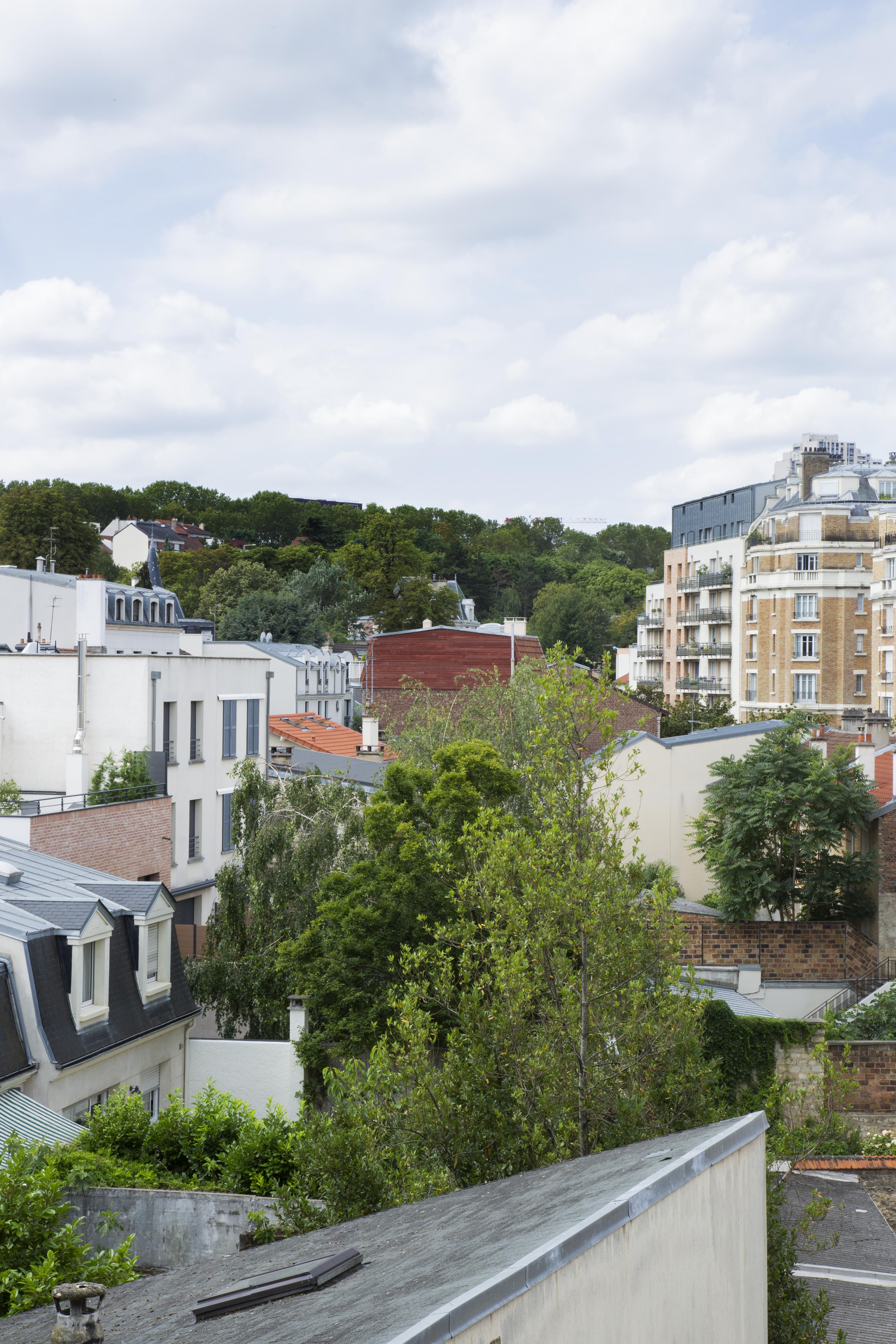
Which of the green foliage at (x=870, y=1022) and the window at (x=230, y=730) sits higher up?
the window at (x=230, y=730)

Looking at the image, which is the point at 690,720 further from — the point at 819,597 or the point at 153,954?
the point at 153,954

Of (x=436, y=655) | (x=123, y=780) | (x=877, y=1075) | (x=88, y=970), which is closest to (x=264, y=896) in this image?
(x=123, y=780)

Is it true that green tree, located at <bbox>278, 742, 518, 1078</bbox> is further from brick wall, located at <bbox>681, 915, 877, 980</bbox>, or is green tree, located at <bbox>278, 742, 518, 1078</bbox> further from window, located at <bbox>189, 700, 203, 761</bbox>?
window, located at <bbox>189, 700, 203, 761</bbox>

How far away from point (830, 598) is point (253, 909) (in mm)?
54189

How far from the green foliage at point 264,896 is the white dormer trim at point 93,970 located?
6.11 meters

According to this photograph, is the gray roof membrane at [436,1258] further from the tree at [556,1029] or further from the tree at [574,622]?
the tree at [574,622]

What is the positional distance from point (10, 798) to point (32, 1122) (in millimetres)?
12988

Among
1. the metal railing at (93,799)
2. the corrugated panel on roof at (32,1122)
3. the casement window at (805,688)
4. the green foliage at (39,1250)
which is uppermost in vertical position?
the casement window at (805,688)

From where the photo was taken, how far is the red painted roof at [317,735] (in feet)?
150

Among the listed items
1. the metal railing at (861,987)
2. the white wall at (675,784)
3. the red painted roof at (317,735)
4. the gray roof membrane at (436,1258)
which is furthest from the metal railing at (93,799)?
the metal railing at (861,987)

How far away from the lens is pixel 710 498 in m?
91.1

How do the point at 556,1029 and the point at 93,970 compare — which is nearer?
the point at 556,1029

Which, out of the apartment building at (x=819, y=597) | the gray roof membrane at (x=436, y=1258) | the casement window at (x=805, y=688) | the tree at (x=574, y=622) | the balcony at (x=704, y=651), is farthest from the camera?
the tree at (x=574, y=622)

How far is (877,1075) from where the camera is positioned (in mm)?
24359
